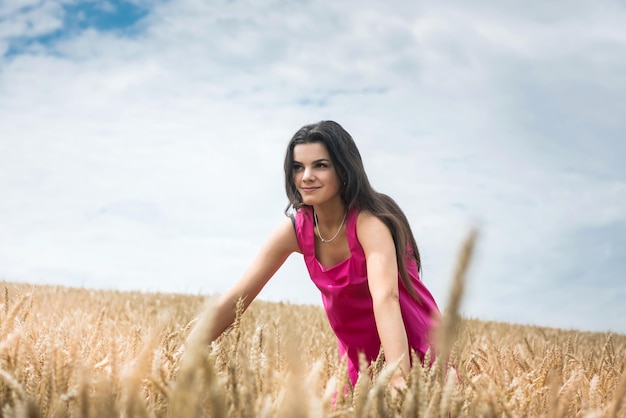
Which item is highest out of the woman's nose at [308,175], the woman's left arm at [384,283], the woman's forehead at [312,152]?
the woman's forehead at [312,152]

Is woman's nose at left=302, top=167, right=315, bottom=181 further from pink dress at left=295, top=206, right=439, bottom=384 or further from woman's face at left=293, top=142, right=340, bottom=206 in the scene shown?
pink dress at left=295, top=206, right=439, bottom=384

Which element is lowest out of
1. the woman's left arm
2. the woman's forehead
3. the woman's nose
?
the woman's left arm

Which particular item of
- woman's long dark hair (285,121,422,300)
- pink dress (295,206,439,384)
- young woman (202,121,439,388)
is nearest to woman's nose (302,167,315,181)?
young woman (202,121,439,388)

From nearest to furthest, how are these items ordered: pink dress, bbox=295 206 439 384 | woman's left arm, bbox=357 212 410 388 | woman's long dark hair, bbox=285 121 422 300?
woman's left arm, bbox=357 212 410 388 < woman's long dark hair, bbox=285 121 422 300 < pink dress, bbox=295 206 439 384

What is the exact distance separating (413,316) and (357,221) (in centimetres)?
61

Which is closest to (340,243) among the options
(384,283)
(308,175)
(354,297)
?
(354,297)

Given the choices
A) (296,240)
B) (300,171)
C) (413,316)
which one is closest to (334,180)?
(300,171)

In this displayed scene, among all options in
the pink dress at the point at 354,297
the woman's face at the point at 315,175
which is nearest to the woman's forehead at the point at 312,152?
the woman's face at the point at 315,175

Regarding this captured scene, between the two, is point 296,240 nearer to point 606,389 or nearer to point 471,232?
point 606,389

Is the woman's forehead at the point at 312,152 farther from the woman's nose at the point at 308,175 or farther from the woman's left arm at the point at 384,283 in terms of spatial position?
the woman's left arm at the point at 384,283

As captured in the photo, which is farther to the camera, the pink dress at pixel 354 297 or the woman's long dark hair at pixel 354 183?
the pink dress at pixel 354 297

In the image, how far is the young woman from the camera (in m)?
3.15

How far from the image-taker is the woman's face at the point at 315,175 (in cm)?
317

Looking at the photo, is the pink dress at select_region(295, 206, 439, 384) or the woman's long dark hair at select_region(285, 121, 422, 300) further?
the pink dress at select_region(295, 206, 439, 384)
